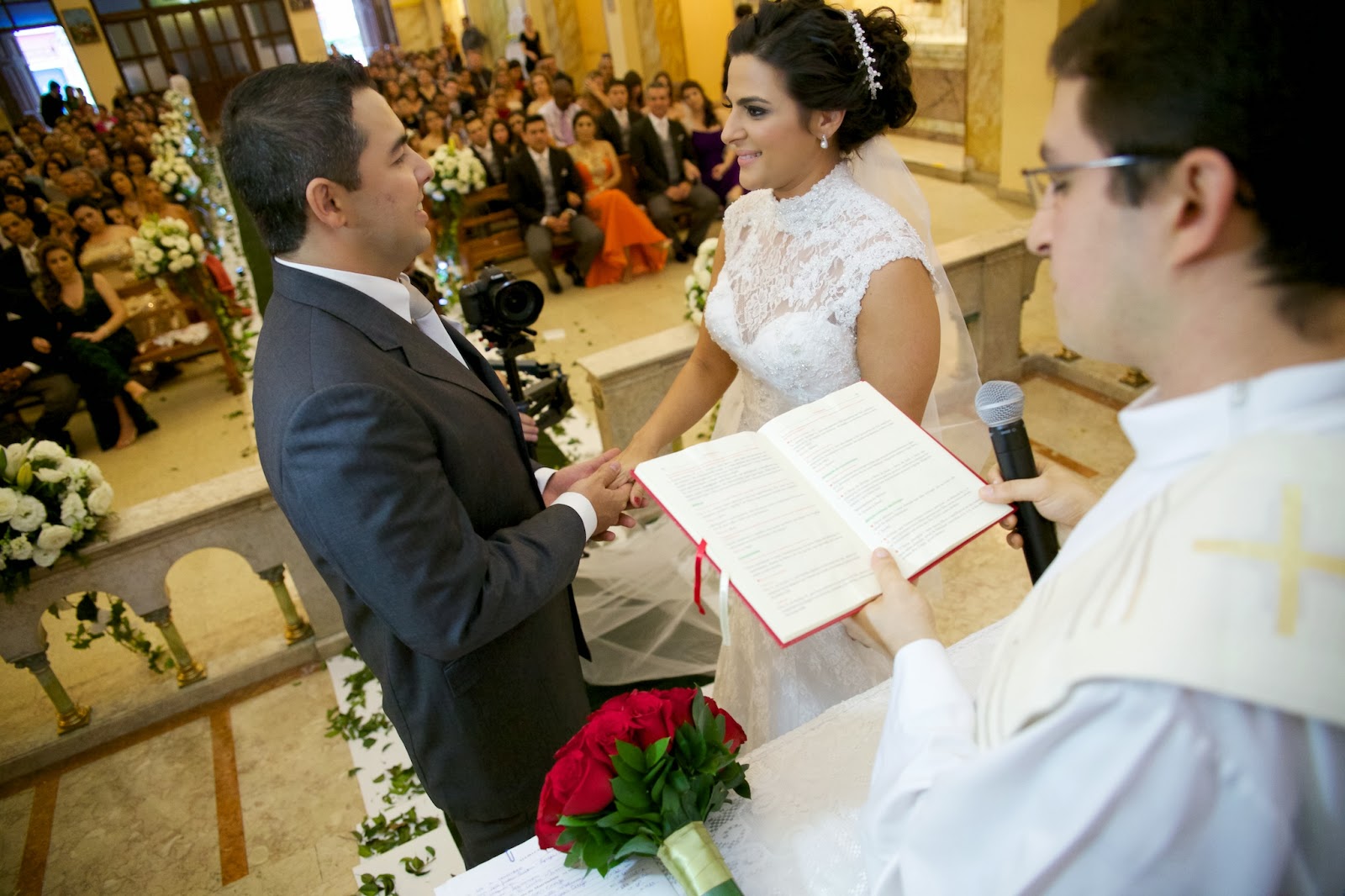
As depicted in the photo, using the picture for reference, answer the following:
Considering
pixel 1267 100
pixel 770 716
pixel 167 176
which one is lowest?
pixel 770 716

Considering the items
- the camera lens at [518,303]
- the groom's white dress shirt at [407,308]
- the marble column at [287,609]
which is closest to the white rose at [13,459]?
the marble column at [287,609]

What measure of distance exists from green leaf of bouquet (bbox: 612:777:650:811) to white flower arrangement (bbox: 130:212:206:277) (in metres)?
6.53

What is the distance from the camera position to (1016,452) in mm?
1348

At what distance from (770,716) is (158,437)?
5.75 metres

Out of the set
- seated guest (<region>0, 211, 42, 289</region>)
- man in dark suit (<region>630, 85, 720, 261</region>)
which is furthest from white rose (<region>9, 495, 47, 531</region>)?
man in dark suit (<region>630, 85, 720, 261</region>)

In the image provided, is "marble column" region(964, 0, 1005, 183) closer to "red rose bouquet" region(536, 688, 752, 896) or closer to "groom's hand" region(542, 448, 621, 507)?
"groom's hand" region(542, 448, 621, 507)

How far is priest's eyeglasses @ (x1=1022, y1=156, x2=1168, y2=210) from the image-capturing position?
0.77 metres

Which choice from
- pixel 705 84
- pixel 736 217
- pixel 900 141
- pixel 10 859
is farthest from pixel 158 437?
pixel 705 84

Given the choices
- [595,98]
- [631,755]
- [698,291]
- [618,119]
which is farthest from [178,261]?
[631,755]

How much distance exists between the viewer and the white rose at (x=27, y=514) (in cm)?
291

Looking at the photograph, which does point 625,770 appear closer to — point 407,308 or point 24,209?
point 407,308

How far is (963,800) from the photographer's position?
80cm

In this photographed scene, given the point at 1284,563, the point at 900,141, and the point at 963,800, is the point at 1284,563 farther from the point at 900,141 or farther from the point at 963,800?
the point at 900,141

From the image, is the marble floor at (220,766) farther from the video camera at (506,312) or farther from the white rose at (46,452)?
the video camera at (506,312)
